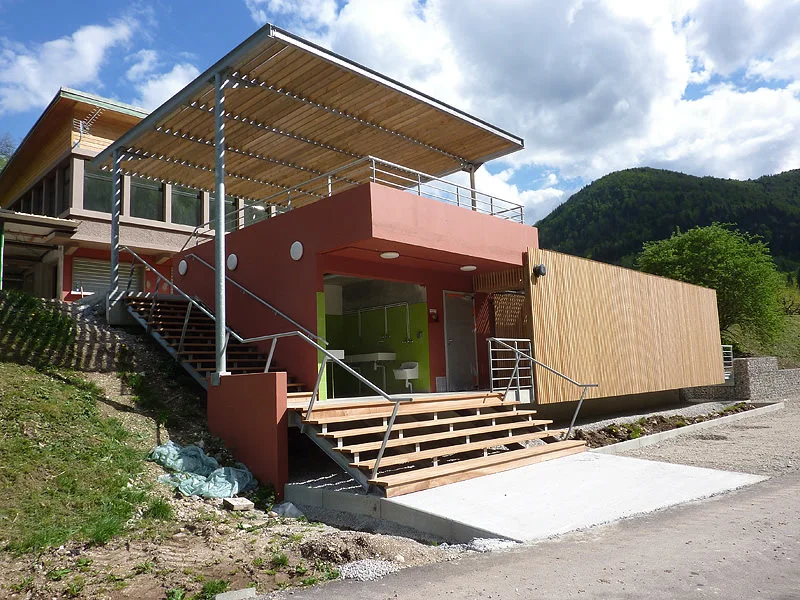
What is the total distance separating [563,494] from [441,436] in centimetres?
193

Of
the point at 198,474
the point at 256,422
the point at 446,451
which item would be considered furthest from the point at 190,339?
the point at 446,451

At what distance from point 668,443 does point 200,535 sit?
935cm

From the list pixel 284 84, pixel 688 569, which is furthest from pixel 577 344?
pixel 688 569

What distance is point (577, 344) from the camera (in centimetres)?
1296

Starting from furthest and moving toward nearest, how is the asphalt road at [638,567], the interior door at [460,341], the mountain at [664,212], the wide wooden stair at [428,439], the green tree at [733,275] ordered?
1. the mountain at [664,212]
2. the green tree at [733,275]
3. the interior door at [460,341]
4. the wide wooden stair at [428,439]
5. the asphalt road at [638,567]

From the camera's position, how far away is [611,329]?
46.3 ft

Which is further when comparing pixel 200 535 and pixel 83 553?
pixel 200 535

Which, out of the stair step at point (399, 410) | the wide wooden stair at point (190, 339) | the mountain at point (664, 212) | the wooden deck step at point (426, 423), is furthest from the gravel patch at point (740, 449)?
the mountain at point (664, 212)

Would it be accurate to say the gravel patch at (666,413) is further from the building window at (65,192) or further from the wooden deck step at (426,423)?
the building window at (65,192)

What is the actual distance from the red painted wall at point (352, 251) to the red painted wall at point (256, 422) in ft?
5.31

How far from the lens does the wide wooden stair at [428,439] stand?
7.23 metres

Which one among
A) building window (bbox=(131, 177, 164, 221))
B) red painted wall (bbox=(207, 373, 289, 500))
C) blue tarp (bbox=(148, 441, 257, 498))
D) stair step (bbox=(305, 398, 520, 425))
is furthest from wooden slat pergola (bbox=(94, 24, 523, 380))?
building window (bbox=(131, 177, 164, 221))

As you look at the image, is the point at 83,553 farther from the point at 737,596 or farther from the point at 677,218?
the point at 677,218

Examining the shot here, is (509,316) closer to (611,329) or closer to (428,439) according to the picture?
(611,329)
